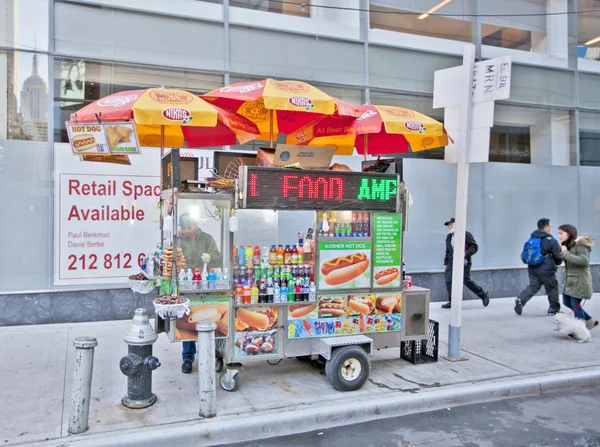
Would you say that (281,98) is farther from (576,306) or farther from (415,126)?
(576,306)

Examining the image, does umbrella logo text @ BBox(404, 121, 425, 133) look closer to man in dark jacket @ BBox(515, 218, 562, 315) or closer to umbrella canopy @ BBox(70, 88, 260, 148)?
umbrella canopy @ BBox(70, 88, 260, 148)

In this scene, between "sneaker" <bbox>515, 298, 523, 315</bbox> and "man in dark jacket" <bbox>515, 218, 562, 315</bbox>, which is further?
"sneaker" <bbox>515, 298, 523, 315</bbox>

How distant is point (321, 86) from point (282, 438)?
7.03m

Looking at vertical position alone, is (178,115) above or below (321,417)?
above

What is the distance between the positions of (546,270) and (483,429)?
5126 millimetres

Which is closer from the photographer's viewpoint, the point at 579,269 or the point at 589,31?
the point at 579,269

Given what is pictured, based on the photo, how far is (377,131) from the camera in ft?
20.9

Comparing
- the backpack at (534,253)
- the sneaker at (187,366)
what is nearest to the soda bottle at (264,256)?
the sneaker at (187,366)

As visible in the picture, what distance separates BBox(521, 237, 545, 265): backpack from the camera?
895 cm

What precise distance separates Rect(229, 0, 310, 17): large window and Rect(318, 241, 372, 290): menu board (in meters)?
5.68

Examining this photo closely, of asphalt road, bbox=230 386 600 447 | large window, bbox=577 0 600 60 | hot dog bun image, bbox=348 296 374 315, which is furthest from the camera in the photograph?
large window, bbox=577 0 600 60

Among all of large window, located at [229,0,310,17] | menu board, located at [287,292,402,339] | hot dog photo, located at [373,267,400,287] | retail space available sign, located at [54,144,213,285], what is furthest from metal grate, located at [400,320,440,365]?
large window, located at [229,0,310,17]

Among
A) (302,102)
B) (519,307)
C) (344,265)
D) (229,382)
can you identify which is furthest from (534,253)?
(229,382)

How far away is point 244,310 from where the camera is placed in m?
5.37
